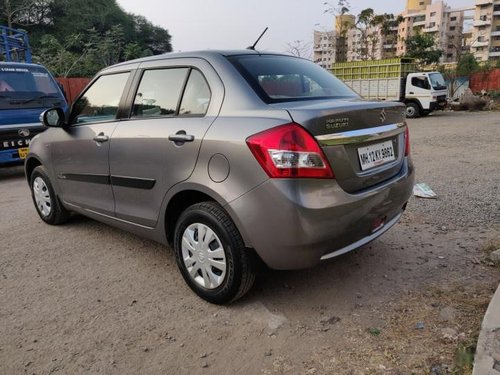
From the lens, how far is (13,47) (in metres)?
13.9

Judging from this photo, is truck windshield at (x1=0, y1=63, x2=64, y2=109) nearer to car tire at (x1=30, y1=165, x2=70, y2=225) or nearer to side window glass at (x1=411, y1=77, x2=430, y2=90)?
car tire at (x1=30, y1=165, x2=70, y2=225)

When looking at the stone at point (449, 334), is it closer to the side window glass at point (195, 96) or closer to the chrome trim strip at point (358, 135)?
the chrome trim strip at point (358, 135)

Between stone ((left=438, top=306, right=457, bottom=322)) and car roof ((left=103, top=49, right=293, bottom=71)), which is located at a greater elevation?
car roof ((left=103, top=49, right=293, bottom=71))

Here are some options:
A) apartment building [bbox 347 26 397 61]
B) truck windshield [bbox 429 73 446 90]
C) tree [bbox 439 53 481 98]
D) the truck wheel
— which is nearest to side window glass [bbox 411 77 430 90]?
truck windshield [bbox 429 73 446 90]

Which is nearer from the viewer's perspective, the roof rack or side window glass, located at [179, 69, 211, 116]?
side window glass, located at [179, 69, 211, 116]

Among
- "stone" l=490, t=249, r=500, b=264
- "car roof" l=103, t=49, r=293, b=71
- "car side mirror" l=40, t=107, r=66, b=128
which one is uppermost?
"car roof" l=103, t=49, r=293, b=71

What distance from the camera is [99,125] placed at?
3.62 m

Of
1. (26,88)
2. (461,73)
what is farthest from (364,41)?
(26,88)

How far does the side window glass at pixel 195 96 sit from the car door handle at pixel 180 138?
0.17 metres

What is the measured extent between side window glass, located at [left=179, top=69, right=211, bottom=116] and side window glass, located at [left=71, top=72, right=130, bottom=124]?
2.70ft

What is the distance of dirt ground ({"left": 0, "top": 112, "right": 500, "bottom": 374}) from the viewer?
91.4 inches

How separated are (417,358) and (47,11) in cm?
5739

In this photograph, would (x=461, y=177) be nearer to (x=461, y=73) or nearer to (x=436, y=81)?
(x=436, y=81)

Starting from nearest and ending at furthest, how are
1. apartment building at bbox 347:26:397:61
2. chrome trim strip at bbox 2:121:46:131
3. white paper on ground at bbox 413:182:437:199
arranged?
white paper on ground at bbox 413:182:437:199 < chrome trim strip at bbox 2:121:46:131 < apartment building at bbox 347:26:397:61
